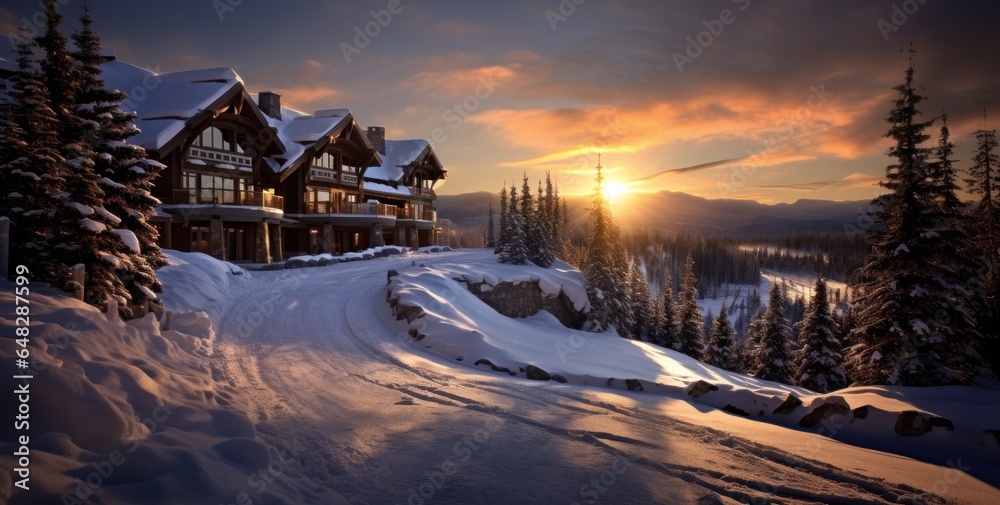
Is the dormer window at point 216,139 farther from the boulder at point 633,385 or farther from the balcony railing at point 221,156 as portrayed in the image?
the boulder at point 633,385

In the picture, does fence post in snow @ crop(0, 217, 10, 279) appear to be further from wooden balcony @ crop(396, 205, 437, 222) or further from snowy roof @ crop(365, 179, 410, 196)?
snowy roof @ crop(365, 179, 410, 196)

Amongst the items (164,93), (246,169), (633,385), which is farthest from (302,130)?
(633,385)

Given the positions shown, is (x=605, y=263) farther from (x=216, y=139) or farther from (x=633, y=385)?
(x=216, y=139)

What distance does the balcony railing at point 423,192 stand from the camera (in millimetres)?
48309

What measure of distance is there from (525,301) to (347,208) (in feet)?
56.1

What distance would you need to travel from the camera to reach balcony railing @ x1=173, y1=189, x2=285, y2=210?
1001 inches

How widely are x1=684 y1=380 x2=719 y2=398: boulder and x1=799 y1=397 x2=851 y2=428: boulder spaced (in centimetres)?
151

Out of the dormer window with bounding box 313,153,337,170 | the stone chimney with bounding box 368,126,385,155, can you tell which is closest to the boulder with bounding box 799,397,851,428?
the dormer window with bounding box 313,153,337,170

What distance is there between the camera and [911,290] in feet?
44.2

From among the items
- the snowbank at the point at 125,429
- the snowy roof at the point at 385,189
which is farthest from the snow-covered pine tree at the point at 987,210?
the snowy roof at the point at 385,189

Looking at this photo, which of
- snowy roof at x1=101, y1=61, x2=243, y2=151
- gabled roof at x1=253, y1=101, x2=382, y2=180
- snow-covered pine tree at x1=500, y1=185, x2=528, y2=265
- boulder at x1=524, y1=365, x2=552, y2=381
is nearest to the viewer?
boulder at x1=524, y1=365, x2=552, y2=381

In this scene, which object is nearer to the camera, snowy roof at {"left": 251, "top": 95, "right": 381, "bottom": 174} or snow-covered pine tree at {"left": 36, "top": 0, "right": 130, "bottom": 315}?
snow-covered pine tree at {"left": 36, "top": 0, "right": 130, "bottom": 315}

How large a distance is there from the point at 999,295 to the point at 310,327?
20516mm

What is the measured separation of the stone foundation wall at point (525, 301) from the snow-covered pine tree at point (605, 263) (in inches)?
176
